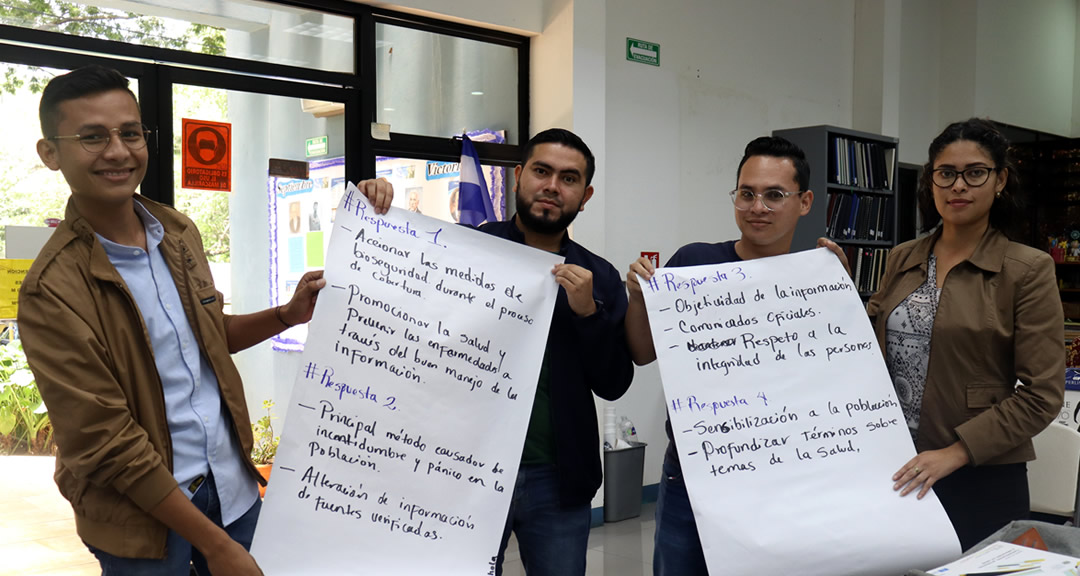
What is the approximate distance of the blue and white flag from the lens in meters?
4.60

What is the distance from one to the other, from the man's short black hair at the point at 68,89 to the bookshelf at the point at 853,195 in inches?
188

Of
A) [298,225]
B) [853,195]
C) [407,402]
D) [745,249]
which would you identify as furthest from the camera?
[853,195]

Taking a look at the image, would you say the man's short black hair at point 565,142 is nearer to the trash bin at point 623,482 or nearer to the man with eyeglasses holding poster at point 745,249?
the man with eyeglasses holding poster at point 745,249

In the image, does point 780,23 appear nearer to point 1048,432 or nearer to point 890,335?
point 1048,432

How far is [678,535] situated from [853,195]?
462 centimetres

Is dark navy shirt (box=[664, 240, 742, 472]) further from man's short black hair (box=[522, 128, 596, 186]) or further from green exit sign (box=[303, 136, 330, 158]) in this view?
green exit sign (box=[303, 136, 330, 158])

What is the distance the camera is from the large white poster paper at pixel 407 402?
1.67m

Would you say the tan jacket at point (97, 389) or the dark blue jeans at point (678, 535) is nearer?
the tan jacket at point (97, 389)

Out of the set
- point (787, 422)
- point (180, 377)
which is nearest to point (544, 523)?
point (787, 422)

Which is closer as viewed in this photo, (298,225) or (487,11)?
(298,225)

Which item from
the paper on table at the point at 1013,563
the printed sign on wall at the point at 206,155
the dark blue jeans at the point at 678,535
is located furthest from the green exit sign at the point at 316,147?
the paper on table at the point at 1013,563

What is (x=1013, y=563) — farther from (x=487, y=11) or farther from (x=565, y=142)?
(x=487, y=11)

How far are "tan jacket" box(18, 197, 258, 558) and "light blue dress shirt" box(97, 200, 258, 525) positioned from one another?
3 cm

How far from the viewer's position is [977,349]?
1.85 metres
